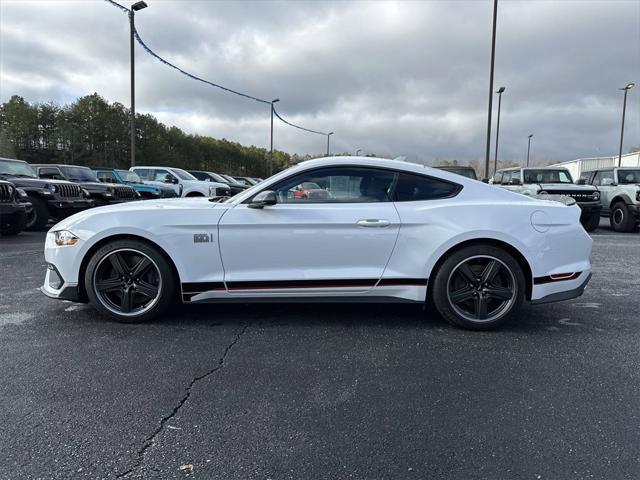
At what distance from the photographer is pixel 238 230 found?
366 cm

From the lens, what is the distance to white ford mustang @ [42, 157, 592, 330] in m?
3.65

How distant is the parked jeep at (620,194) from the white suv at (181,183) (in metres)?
12.3

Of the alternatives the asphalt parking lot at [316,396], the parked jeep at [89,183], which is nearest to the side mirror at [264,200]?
the asphalt parking lot at [316,396]

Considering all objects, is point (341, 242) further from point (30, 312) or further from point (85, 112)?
point (85, 112)

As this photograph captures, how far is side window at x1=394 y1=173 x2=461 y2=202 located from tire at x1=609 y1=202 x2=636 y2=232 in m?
10.6

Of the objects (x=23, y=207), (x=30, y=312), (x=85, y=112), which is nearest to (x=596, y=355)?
(x=30, y=312)

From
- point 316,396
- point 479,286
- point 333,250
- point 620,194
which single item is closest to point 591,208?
point 620,194

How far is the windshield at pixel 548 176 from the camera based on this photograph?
42.4 feet

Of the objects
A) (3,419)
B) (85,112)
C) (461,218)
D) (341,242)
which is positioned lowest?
(3,419)

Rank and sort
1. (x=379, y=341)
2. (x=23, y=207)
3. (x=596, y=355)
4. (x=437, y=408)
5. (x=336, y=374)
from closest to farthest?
(x=437, y=408) < (x=336, y=374) < (x=596, y=355) < (x=379, y=341) < (x=23, y=207)

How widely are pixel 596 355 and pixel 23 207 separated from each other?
991 cm

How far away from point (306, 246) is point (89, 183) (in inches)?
436

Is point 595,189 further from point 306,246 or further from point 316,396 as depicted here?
point 316,396

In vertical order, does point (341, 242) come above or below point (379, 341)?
above
